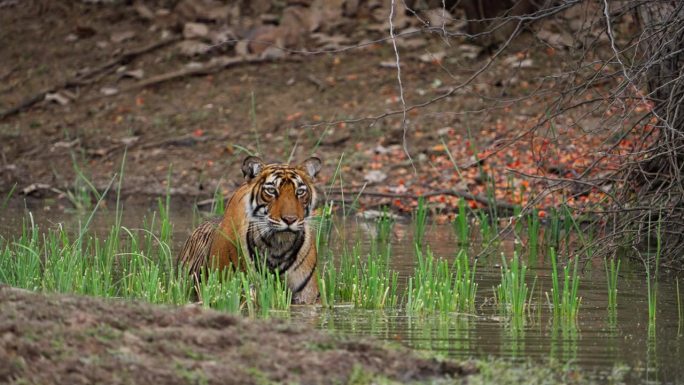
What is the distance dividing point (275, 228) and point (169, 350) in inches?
104

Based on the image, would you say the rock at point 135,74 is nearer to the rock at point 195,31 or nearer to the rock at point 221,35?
the rock at point 195,31

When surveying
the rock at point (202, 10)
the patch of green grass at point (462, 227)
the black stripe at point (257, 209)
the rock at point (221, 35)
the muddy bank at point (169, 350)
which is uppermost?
the rock at point (202, 10)

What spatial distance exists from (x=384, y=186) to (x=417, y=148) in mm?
1015

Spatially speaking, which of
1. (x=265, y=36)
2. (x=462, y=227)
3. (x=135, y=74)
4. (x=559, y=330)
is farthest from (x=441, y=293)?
(x=135, y=74)

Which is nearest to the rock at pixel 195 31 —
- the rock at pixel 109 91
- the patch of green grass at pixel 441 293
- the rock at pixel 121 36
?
the rock at pixel 121 36

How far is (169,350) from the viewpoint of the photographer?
494 cm

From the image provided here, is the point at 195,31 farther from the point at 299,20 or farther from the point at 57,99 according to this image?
the point at 57,99

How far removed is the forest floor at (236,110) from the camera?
13953 millimetres

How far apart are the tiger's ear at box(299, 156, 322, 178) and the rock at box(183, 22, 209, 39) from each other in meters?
10.0

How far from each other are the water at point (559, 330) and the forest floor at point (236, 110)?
484cm

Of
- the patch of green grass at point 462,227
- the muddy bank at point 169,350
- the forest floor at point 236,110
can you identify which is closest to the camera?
the muddy bank at point 169,350

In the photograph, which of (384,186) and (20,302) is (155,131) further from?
(20,302)

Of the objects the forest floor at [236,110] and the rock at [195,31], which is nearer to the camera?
the forest floor at [236,110]

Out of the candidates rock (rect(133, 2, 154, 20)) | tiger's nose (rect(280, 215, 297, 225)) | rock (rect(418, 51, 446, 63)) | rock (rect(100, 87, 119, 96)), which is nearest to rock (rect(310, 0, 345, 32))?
rock (rect(418, 51, 446, 63))
